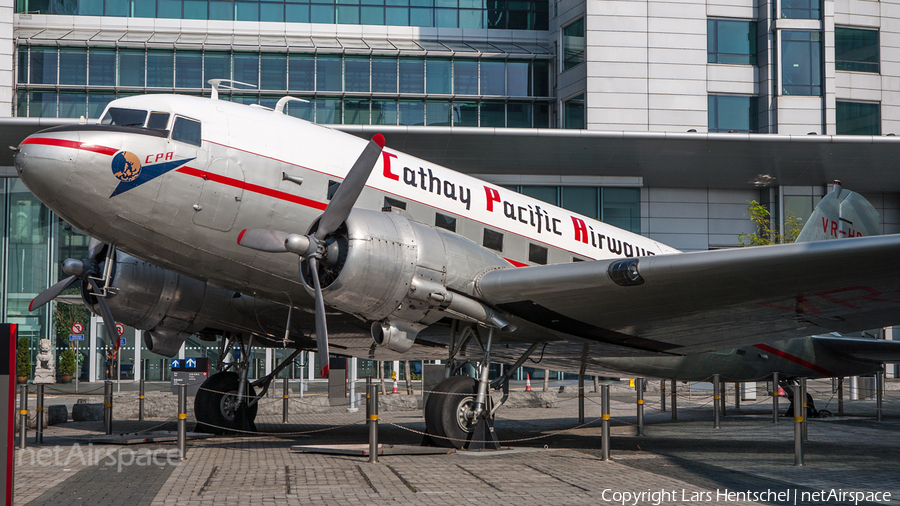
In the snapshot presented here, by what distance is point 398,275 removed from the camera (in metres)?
9.58

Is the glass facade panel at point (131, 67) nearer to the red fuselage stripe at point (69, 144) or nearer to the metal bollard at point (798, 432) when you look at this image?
the red fuselage stripe at point (69, 144)

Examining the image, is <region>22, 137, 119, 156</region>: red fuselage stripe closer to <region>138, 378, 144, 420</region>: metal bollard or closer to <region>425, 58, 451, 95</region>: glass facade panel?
<region>138, 378, 144, 420</region>: metal bollard

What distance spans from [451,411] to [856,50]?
114 ft

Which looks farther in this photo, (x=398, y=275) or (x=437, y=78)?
(x=437, y=78)

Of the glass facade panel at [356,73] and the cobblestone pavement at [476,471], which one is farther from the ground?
the glass facade panel at [356,73]

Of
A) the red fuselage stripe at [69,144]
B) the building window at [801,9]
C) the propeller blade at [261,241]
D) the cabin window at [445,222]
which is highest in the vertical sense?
the building window at [801,9]

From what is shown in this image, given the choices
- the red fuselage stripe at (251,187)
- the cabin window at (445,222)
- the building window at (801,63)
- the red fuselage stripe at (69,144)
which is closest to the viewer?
the red fuselage stripe at (69,144)

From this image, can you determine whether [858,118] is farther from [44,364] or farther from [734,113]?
[44,364]

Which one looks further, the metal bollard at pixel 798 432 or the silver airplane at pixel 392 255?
the metal bollard at pixel 798 432

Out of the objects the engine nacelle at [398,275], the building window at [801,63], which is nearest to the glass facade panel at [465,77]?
the building window at [801,63]

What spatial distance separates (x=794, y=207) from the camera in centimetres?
3812

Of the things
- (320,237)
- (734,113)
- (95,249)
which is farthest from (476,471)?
(734,113)

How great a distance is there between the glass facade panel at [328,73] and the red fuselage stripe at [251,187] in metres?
27.5

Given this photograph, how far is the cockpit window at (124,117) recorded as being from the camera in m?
9.98
